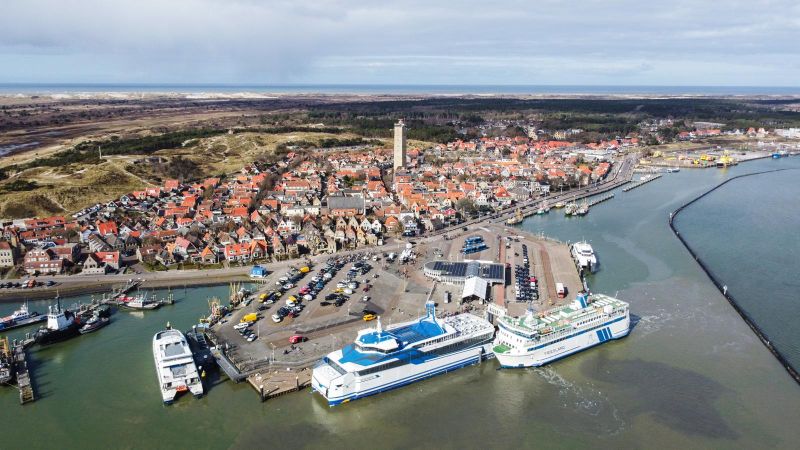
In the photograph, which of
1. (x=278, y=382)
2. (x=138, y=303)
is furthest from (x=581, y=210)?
(x=138, y=303)

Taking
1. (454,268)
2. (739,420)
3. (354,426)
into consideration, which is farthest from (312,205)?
(739,420)

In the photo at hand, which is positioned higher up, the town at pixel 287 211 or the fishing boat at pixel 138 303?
the town at pixel 287 211

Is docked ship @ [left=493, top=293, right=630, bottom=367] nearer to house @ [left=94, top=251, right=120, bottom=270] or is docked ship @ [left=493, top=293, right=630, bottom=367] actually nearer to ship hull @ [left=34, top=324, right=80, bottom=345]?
ship hull @ [left=34, top=324, right=80, bottom=345]

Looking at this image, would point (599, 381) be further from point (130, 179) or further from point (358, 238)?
point (130, 179)

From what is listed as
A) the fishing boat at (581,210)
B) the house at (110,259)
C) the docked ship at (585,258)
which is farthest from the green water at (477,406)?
the fishing boat at (581,210)

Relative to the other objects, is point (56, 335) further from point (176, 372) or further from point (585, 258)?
point (585, 258)

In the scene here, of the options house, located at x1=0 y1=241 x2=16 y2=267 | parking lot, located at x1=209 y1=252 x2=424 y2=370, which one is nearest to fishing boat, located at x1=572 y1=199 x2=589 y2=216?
parking lot, located at x1=209 y1=252 x2=424 y2=370

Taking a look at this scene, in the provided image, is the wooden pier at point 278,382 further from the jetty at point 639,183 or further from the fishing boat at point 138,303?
the jetty at point 639,183
